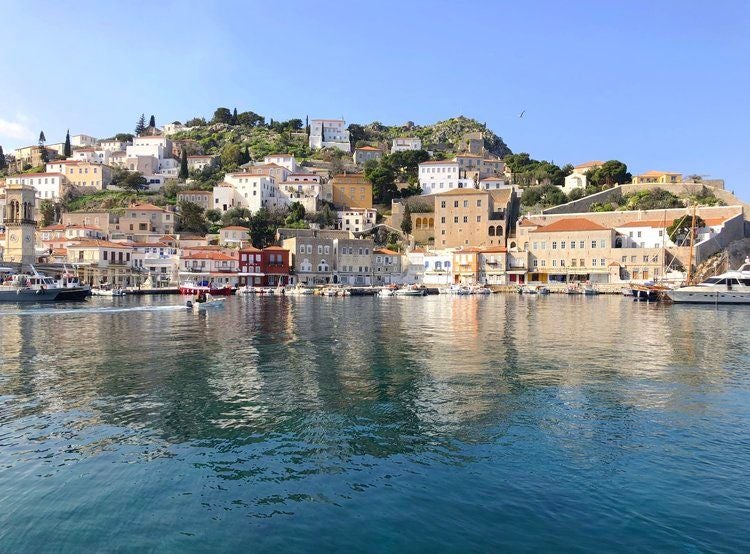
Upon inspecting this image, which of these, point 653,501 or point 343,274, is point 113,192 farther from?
point 653,501

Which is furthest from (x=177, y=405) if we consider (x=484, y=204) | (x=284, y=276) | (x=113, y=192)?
(x=113, y=192)

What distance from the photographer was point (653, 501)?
22.6ft

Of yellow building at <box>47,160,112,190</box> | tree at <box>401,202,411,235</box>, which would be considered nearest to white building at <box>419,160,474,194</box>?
tree at <box>401,202,411,235</box>

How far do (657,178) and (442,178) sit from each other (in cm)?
2857

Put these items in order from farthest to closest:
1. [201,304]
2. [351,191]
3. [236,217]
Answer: [351,191], [236,217], [201,304]

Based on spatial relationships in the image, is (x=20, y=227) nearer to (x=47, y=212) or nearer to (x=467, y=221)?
(x=47, y=212)

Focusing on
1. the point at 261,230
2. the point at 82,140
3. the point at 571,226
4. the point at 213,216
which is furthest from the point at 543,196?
the point at 82,140

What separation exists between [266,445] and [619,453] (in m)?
5.48

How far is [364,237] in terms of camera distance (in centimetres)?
7450

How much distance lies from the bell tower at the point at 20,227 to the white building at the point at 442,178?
50.0 m

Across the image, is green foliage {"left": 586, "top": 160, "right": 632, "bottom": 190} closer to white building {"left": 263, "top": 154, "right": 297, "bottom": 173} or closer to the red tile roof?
the red tile roof

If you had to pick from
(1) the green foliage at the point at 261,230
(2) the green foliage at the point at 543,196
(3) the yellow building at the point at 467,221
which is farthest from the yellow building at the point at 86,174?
(2) the green foliage at the point at 543,196

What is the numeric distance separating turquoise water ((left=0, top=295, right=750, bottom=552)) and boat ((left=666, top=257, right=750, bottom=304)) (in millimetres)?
28553

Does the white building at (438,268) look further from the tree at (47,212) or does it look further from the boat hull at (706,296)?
the tree at (47,212)
